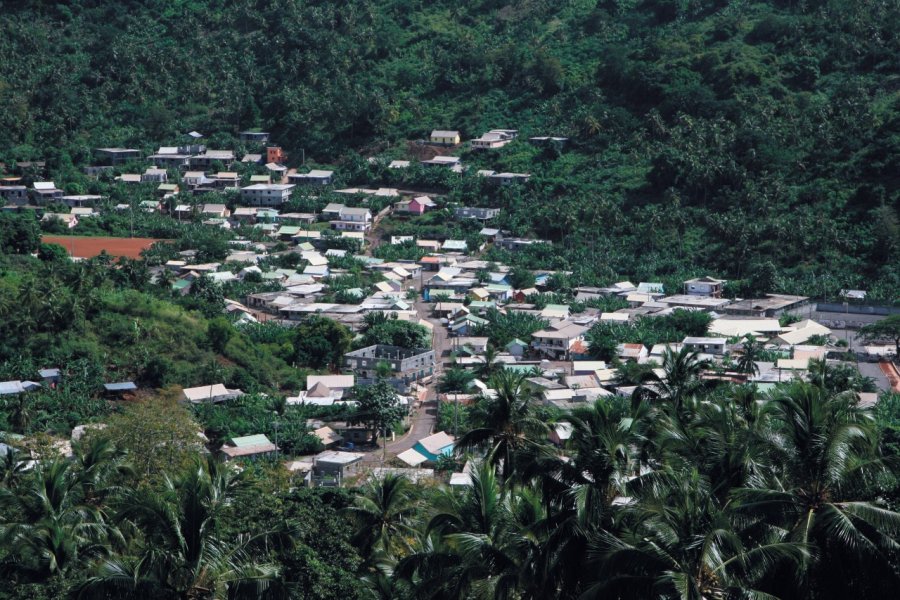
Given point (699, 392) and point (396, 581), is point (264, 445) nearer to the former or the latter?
point (699, 392)

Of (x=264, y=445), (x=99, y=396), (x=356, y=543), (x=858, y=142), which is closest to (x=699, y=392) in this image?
(x=356, y=543)

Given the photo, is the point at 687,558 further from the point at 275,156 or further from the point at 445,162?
the point at 275,156

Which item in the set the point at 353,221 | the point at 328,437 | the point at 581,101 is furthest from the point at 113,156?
the point at 328,437

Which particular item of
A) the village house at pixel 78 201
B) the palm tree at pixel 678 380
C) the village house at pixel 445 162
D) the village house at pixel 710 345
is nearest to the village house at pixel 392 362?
the village house at pixel 710 345

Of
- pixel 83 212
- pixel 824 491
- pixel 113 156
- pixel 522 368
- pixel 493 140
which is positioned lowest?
pixel 522 368

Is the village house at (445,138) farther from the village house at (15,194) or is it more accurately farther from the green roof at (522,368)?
the green roof at (522,368)

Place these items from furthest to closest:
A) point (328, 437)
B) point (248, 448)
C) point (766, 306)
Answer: point (766, 306) < point (328, 437) < point (248, 448)

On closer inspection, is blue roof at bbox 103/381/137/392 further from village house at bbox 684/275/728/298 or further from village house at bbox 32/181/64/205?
village house at bbox 32/181/64/205
